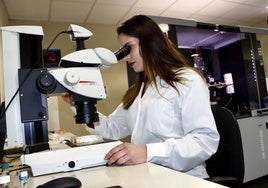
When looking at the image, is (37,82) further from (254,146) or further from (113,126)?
(254,146)

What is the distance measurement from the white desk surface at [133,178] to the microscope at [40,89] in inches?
2.0

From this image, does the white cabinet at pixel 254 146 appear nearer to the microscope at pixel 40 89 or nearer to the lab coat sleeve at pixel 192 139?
the lab coat sleeve at pixel 192 139

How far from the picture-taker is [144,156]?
2.61ft

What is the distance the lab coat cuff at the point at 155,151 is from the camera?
31.7 inches

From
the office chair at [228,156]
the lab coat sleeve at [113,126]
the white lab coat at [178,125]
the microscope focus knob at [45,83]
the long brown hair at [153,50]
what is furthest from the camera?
the lab coat sleeve at [113,126]

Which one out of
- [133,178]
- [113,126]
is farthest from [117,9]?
[133,178]

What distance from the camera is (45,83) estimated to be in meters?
0.74

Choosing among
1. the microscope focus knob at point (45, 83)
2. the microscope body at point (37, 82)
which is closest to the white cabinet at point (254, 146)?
the microscope body at point (37, 82)

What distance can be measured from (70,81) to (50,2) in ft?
8.37

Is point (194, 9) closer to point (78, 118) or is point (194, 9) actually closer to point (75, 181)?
point (78, 118)

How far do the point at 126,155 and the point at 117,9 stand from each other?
286 cm

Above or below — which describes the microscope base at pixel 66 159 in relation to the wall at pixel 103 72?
below

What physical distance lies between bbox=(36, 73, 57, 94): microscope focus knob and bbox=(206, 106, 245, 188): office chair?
0.68 m

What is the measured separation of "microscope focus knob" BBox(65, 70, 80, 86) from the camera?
751 millimetres
